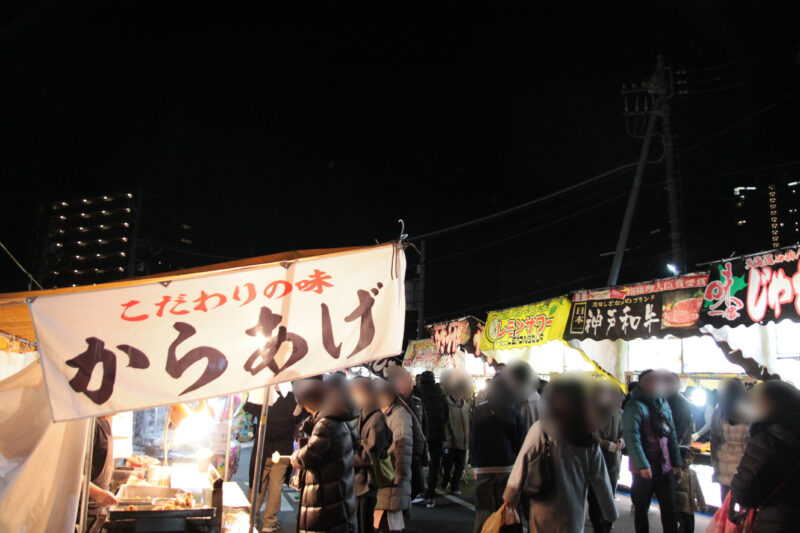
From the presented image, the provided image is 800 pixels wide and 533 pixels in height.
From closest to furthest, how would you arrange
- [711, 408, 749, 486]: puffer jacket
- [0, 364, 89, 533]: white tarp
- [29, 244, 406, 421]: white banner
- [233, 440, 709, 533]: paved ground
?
1. [29, 244, 406, 421]: white banner
2. [0, 364, 89, 533]: white tarp
3. [711, 408, 749, 486]: puffer jacket
4. [233, 440, 709, 533]: paved ground

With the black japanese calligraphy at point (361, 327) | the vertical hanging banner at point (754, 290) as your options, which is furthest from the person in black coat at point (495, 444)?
the vertical hanging banner at point (754, 290)

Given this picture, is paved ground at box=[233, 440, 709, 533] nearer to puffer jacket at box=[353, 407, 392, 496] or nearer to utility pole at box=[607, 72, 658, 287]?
puffer jacket at box=[353, 407, 392, 496]

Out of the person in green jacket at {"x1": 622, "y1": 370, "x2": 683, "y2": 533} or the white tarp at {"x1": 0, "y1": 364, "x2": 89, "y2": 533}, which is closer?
the white tarp at {"x1": 0, "y1": 364, "x2": 89, "y2": 533}

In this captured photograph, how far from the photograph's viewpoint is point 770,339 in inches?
346

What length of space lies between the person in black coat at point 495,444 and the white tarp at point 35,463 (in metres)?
4.16

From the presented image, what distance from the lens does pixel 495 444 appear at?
623 centimetres

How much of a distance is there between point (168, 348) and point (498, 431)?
415 centimetres

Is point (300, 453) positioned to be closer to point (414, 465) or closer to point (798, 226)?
point (414, 465)

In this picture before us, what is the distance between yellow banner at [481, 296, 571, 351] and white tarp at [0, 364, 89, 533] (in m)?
10.1

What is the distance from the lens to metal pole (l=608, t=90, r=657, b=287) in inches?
590

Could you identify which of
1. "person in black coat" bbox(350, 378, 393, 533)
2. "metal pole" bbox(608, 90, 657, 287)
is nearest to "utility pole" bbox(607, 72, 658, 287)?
"metal pole" bbox(608, 90, 657, 287)

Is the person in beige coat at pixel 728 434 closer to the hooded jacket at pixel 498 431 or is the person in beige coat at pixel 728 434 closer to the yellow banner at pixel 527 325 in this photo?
the hooded jacket at pixel 498 431

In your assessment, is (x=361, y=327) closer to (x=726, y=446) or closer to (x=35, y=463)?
(x=35, y=463)

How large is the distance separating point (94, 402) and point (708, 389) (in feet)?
35.4
